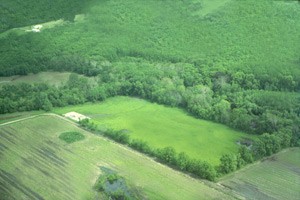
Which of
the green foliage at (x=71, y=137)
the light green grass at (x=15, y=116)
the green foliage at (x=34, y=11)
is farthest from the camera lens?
the green foliage at (x=34, y=11)

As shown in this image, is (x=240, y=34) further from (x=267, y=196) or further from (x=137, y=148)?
(x=267, y=196)

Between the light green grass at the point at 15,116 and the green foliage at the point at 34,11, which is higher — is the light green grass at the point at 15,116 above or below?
below

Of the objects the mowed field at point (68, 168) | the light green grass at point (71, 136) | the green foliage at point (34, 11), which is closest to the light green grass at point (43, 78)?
the green foliage at point (34, 11)

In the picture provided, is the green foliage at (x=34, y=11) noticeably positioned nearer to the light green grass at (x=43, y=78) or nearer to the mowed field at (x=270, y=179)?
the light green grass at (x=43, y=78)

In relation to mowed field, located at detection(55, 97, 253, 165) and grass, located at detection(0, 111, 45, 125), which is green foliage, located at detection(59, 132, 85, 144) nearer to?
mowed field, located at detection(55, 97, 253, 165)

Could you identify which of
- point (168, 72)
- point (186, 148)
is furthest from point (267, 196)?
point (168, 72)

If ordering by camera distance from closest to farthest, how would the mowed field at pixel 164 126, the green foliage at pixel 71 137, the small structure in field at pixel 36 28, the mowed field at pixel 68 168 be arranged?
1. the mowed field at pixel 68 168
2. the mowed field at pixel 164 126
3. the green foliage at pixel 71 137
4. the small structure in field at pixel 36 28

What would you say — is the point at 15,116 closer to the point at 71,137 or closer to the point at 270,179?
the point at 71,137

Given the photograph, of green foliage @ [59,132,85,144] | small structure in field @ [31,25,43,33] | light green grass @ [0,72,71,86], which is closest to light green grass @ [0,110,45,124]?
green foliage @ [59,132,85,144]
